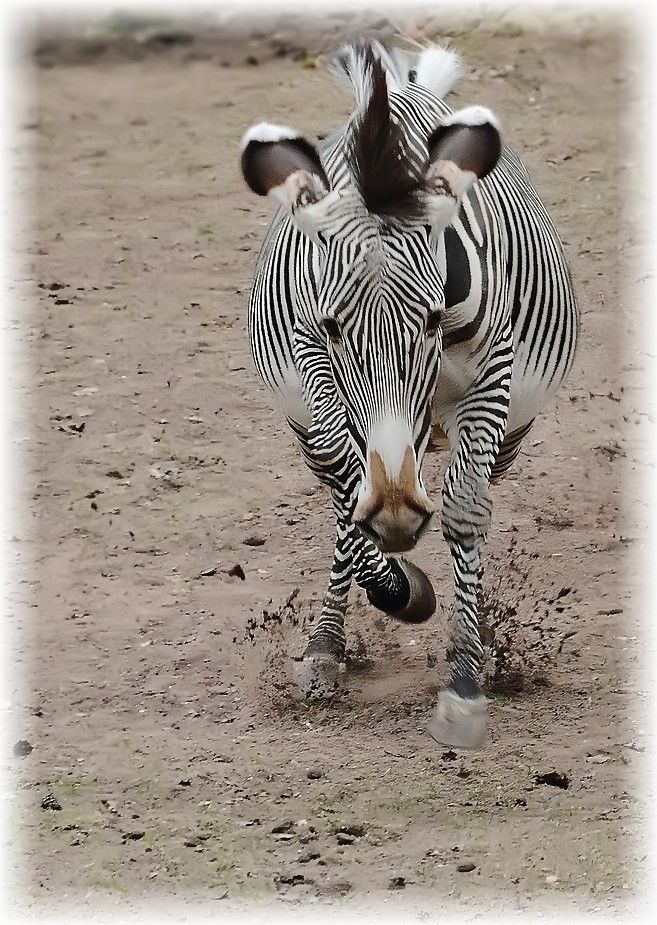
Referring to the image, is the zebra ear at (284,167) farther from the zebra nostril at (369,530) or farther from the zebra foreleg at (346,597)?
the zebra foreleg at (346,597)

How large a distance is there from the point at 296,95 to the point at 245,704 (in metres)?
8.71

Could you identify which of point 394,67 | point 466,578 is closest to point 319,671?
point 466,578

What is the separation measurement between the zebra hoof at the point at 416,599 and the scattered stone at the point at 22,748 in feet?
5.21

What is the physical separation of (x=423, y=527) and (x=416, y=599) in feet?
4.65

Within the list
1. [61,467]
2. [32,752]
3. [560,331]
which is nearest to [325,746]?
[32,752]

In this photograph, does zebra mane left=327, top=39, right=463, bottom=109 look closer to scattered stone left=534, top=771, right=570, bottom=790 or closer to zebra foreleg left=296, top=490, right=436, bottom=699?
zebra foreleg left=296, top=490, right=436, bottom=699

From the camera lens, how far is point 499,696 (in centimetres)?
584

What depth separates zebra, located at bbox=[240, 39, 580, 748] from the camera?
4516 millimetres

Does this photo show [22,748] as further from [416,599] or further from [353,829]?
[416,599]

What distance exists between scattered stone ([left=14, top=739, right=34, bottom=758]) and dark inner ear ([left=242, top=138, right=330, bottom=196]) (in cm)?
244

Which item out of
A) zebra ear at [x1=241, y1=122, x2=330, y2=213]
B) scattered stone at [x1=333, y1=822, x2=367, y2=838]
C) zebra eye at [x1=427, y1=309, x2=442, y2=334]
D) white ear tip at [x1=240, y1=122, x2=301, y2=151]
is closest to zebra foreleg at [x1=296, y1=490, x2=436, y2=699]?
scattered stone at [x1=333, y1=822, x2=367, y2=838]

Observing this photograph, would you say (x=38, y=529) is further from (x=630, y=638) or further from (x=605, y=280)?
(x=605, y=280)

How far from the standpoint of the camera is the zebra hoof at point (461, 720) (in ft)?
17.7

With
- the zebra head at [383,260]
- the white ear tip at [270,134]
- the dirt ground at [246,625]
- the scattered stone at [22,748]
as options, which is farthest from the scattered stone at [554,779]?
the white ear tip at [270,134]
